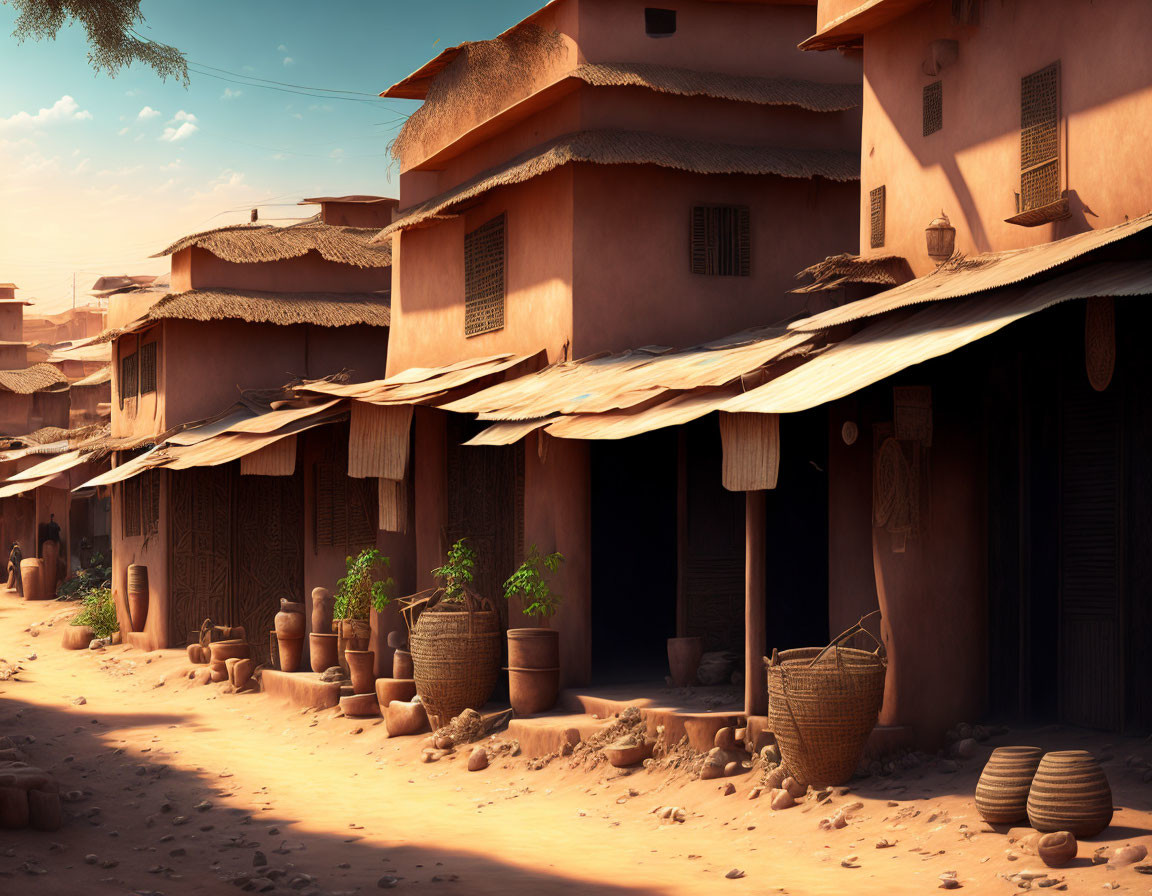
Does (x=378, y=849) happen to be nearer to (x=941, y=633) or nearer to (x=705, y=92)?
(x=941, y=633)

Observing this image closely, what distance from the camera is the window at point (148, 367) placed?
1981 cm

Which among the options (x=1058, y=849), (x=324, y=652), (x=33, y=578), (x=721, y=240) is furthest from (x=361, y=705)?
(x=33, y=578)

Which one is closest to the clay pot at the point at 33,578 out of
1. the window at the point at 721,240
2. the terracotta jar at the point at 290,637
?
the terracotta jar at the point at 290,637

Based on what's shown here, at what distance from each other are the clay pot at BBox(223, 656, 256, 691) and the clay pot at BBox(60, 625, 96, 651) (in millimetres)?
5498

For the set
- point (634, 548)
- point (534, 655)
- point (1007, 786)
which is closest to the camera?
point (1007, 786)

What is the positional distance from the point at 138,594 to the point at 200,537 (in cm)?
138

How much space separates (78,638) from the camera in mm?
20141

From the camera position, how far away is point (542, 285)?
13.3 m

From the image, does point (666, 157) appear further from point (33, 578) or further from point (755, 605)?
point (33, 578)

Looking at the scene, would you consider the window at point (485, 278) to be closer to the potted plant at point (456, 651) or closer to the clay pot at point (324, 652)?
the potted plant at point (456, 651)

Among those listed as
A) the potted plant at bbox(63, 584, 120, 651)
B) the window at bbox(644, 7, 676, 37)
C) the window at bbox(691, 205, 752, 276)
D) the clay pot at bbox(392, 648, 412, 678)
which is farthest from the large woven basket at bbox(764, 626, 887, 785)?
the potted plant at bbox(63, 584, 120, 651)

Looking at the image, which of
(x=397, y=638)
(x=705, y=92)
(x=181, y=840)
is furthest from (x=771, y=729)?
(x=705, y=92)

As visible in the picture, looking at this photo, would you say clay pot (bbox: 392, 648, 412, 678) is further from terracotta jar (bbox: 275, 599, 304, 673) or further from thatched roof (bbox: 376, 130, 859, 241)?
thatched roof (bbox: 376, 130, 859, 241)

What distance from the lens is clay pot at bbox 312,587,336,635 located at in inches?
586
